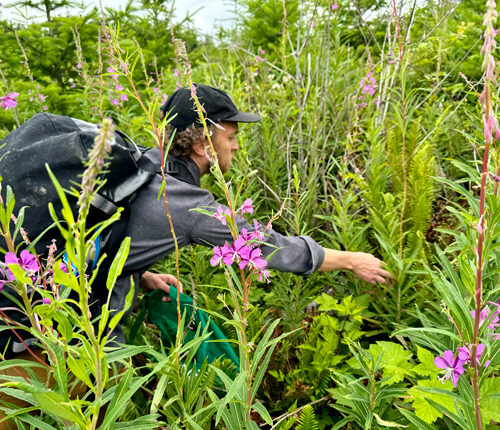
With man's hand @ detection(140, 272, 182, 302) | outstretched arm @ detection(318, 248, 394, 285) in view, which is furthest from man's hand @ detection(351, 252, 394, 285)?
man's hand @ detection(140, 272, 182, 302)

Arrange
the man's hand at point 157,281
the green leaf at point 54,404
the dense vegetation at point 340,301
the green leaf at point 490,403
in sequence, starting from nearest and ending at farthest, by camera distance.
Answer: the green leaf at point 54,404 < the dense vegetation at point 340,301 < the green leaf at point 490,403 < the man's hand at point 157,281

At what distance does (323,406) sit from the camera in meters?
2.14

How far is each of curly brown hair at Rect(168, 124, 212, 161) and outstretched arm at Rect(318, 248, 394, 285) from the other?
0.91 m

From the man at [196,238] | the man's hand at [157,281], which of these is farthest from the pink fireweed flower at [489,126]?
the man's hand at [157,281]

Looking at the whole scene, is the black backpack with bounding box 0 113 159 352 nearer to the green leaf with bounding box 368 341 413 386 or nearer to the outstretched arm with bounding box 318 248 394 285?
the outstretched arm with bounding box 318 248 394 285

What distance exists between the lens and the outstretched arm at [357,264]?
85.0 inches

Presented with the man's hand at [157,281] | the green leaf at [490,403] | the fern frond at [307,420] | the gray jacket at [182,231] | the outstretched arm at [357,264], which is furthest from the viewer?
the man's hand at [157,281]

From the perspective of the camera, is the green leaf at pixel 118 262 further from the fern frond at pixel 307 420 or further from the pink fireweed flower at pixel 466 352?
the fern frond at pixel 307 420

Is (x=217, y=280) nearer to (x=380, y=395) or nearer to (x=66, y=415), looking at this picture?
(x=380, y=395)

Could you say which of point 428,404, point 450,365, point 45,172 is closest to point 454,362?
point 450,365

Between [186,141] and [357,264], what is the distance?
1107 mm

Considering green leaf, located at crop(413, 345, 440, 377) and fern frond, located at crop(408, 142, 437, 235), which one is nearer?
green leaf, located at crop(413, 345, 440, 377)

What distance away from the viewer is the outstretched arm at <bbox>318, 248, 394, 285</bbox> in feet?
7.08

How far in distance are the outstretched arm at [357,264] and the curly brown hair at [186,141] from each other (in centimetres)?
91
